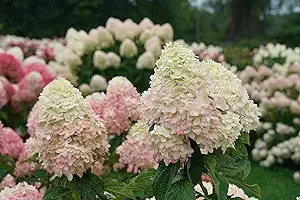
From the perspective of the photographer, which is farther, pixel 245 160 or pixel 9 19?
pixel 9 19

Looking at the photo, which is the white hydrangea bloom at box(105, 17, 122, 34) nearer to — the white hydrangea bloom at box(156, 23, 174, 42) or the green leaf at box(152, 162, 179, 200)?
the white hydrangea bloom at box(156, 23, 174, 42)

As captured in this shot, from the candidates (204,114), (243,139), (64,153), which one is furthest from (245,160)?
(64,153)

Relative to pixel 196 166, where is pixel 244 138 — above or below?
above

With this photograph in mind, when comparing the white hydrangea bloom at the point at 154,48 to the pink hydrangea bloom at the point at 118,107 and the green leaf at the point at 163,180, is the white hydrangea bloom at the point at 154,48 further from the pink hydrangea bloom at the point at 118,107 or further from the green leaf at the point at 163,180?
the green leaf at the point at 163,180

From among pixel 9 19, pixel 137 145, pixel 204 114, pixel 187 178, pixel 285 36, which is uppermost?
pixel 285 36

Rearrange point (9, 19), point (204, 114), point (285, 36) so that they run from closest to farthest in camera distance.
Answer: point (204, 114) < point (9, 19) < point (285, 36)

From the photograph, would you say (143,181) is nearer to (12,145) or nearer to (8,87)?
(12,145)

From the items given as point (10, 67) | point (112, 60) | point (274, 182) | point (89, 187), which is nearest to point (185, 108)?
point (89, 187)

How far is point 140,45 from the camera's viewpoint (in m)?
6.66

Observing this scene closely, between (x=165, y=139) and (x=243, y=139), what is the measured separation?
0.26 m

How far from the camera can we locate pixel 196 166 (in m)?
1.73

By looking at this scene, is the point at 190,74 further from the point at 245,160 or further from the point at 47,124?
the point at 47,124

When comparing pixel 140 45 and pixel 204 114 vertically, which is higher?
pixel 140 45

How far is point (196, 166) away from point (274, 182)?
5353mm
